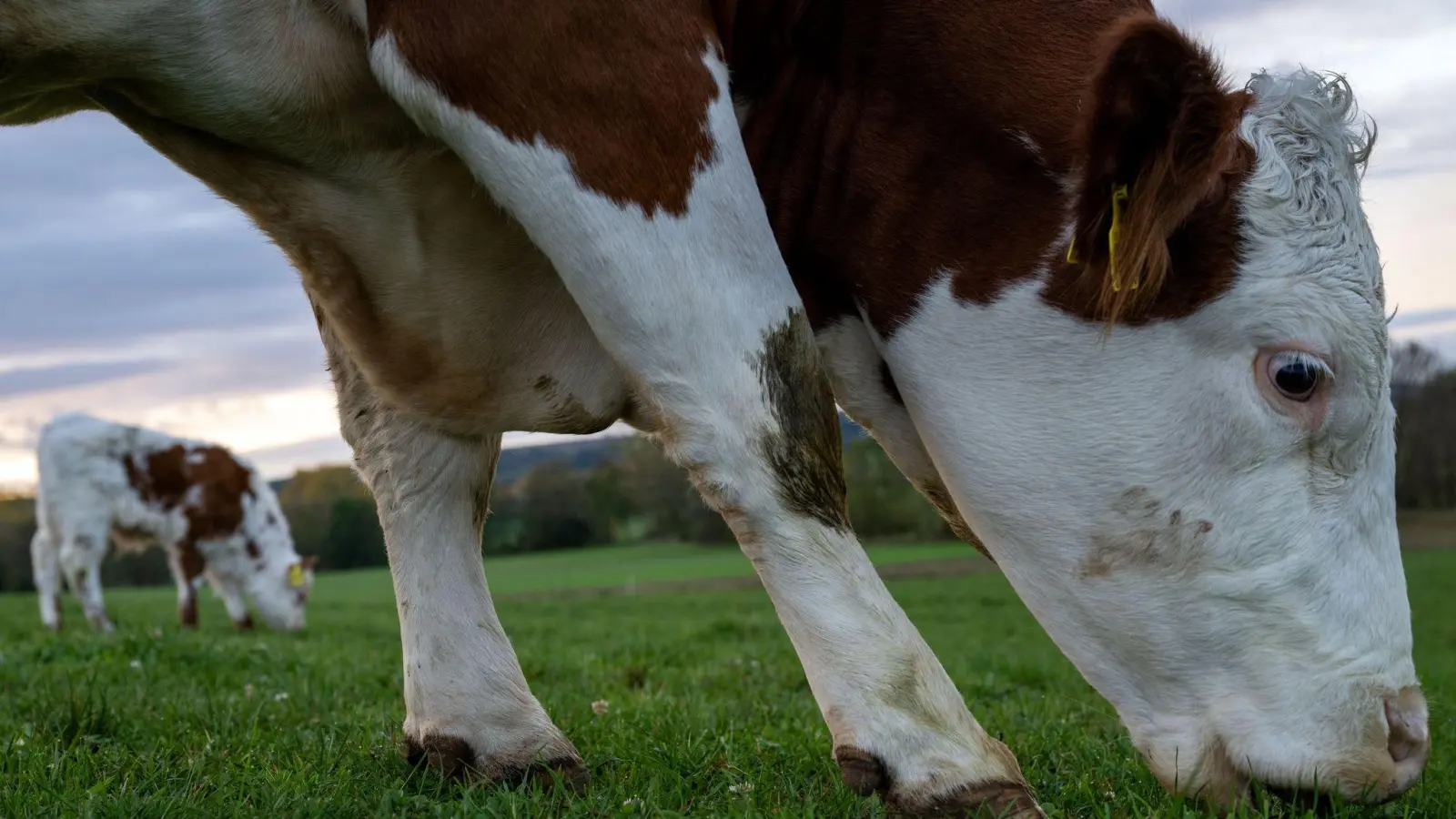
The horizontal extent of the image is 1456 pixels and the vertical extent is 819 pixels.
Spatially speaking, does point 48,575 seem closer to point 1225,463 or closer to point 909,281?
point 909,281

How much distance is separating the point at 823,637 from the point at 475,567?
1.26 metres

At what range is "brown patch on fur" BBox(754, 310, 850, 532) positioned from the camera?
2344 millimetres

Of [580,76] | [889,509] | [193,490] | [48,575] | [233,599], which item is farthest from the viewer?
[889,509]

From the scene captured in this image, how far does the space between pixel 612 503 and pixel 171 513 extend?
37.0 m

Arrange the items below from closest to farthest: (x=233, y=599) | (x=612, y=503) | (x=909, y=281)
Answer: (x=909, y=281)
(x=233, y=599)
(x=612, y=503)

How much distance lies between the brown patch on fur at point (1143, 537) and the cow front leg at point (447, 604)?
1312 mm

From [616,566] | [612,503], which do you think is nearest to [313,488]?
[616,566]

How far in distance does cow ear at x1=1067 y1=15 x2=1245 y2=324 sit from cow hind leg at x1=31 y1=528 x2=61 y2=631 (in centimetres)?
1429

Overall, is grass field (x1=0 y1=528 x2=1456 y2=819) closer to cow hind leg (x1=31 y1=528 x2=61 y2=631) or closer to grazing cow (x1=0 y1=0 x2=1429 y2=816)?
grazing cow (x1=0 y1=0 x2=1429 y2=816)

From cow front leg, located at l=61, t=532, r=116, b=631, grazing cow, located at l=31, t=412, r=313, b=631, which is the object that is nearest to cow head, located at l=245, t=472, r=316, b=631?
grazing cow, located at l=31, t=412, r=313, b=631

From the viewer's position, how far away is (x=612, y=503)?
53.1m

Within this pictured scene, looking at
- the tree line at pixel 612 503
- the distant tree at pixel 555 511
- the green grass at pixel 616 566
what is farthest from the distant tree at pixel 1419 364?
the distant tree at pixel 555 511

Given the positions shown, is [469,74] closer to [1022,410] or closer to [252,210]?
[252,210]

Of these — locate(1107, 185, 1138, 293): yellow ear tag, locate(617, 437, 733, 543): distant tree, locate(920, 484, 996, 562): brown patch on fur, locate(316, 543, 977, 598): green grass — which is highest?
locate(1107, 185, 1138, 293): yellow ear tag
